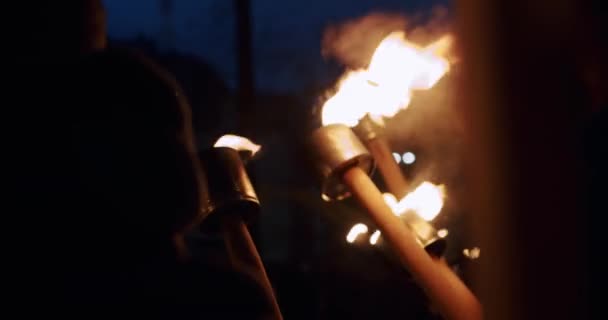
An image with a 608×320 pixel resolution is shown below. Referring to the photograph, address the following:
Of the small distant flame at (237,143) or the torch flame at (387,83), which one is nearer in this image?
the small distant flame at (237,143)

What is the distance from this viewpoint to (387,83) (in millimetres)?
2689

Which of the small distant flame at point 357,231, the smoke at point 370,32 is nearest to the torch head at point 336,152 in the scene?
the small distant flame at point 357,231

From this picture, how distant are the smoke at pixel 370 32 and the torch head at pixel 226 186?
87cm

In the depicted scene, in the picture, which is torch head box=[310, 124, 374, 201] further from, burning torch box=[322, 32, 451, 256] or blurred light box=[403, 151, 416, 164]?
blurred light box=[403, 151, 416, 164]

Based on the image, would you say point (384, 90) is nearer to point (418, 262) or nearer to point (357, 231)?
point (357, 231)

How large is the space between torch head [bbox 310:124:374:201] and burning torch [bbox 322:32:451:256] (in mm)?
232

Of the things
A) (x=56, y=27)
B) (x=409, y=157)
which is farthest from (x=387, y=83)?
(x=409, y=157)

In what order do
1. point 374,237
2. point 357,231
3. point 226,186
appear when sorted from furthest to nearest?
point 357,231, point 374,237, point 226,186

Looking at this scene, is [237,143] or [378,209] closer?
[378,209]

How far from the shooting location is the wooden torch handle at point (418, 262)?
1.97 meters

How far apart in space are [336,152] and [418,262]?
45cm

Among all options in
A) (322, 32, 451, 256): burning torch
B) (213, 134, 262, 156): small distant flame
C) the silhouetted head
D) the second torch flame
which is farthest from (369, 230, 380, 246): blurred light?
the silhouetted head

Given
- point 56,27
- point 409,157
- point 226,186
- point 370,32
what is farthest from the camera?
point 409,157

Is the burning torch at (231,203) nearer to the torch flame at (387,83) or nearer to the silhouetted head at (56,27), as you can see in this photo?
the torch flame at (387,83)
